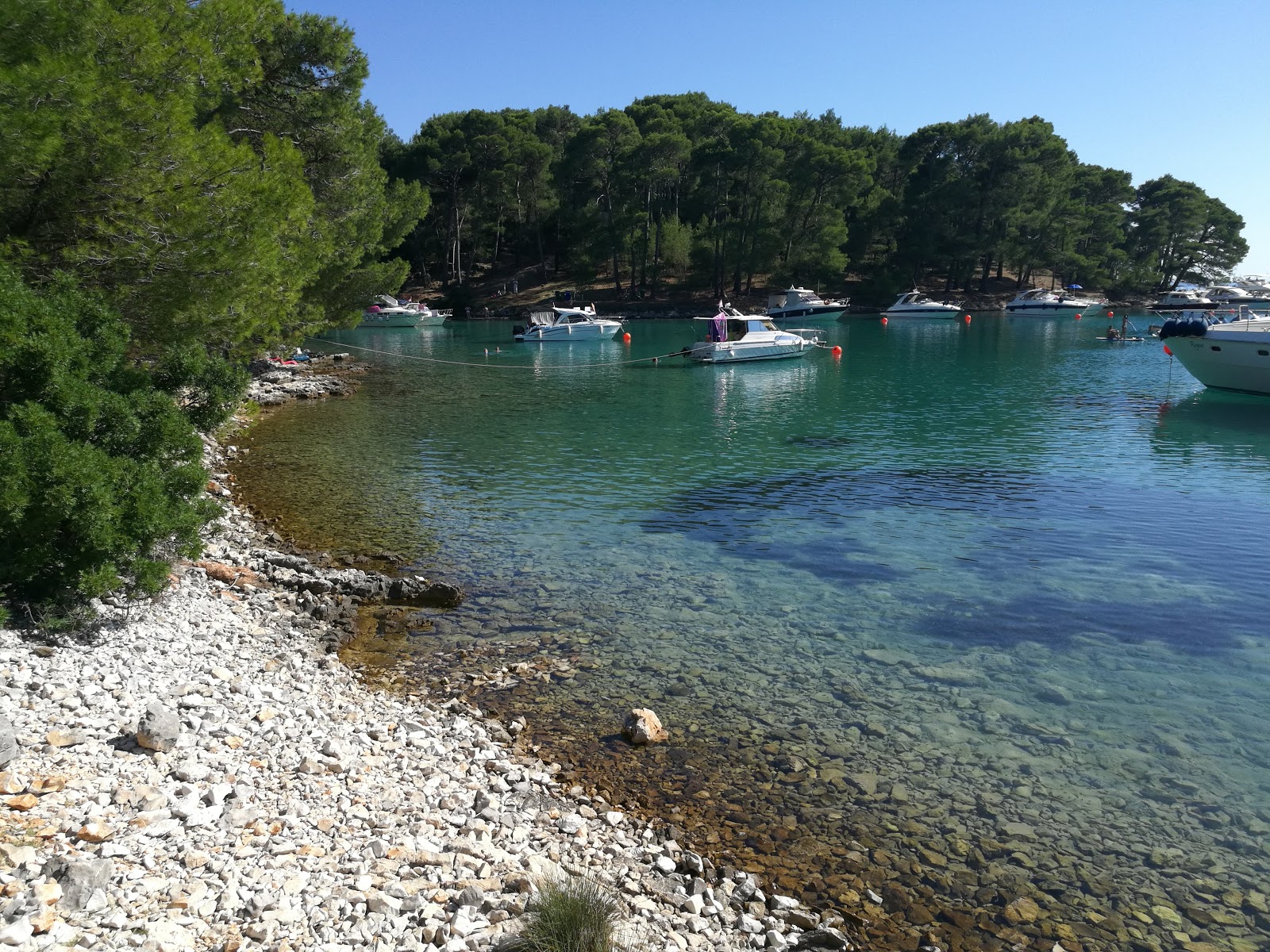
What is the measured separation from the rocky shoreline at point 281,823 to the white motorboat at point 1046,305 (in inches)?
3316

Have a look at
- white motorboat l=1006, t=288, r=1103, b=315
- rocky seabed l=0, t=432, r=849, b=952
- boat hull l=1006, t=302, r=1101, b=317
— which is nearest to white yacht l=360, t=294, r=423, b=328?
white motorboat l=1006, t=288, r=1103, b=315

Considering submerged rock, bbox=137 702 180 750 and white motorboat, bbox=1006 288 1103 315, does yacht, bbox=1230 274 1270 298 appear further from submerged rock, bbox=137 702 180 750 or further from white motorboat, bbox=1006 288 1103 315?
submerged rock, bbox=137 702 180 750

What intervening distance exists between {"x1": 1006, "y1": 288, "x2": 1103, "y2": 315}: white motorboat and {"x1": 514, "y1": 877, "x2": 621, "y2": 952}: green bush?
86.2m

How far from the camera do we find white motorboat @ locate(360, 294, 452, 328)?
7562 cm

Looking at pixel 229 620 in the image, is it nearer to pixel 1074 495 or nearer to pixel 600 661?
pixel 600 661

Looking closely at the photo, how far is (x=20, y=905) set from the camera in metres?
4.60

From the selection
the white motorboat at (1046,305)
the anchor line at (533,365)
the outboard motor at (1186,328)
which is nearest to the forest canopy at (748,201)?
the white motorboat at (1046,305)

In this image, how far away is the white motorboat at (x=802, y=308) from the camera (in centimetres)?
7638

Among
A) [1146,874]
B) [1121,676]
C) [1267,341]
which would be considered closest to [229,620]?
[1146,874]

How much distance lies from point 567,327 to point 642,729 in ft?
174

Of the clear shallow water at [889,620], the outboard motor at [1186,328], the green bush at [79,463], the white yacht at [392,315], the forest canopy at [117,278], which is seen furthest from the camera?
the white yacht at [392,315]

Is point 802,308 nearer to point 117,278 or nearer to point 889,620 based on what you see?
point 889,620

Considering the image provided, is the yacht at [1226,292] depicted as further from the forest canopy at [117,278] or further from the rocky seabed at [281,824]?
the rocky seabed at [281,824]

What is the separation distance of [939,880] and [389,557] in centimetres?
990
